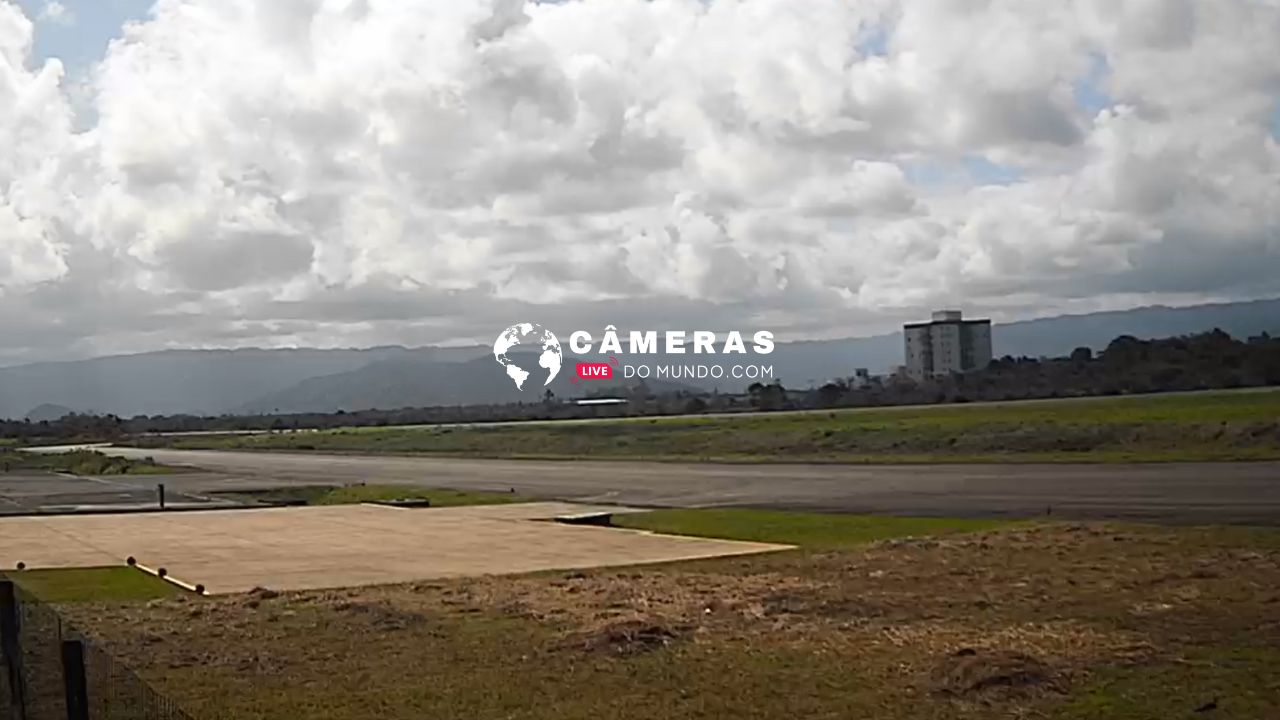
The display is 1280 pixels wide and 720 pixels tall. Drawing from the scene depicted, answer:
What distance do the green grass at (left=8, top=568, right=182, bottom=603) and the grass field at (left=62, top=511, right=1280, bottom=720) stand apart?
62.9 inches

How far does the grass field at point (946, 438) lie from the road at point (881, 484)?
701 cm

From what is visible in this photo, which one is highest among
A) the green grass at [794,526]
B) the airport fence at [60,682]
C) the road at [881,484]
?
the airport fence at [60,682]

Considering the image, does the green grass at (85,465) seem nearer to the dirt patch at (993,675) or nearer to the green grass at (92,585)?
the green grass at (92,585)

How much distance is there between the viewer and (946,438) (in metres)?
76.9

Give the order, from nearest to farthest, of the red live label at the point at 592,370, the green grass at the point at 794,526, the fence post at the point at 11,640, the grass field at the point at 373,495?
the fence post at the point at 11,640
the green grass at the point at 794,526
the grass field at the point at 373,495
the red live label at the point at 592,370

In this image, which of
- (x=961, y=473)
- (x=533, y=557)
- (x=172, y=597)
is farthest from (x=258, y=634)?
(x=961, y=473)

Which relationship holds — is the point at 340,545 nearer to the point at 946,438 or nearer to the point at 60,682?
the point at 60,682

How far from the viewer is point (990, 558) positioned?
81.1 feet

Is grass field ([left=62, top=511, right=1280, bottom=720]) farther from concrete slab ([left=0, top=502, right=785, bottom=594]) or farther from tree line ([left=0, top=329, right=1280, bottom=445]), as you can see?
tree line ([left=0, top=329, right=1280, bottom=445])

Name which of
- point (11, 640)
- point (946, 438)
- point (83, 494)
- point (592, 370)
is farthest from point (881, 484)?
point (592, 370)

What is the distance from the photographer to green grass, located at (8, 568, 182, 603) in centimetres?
2381

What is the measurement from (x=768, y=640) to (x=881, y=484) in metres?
32.4

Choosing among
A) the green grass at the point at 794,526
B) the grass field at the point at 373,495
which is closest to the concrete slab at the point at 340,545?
the green grass at the point at 794,526

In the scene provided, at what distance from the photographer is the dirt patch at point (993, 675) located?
13.5 m
